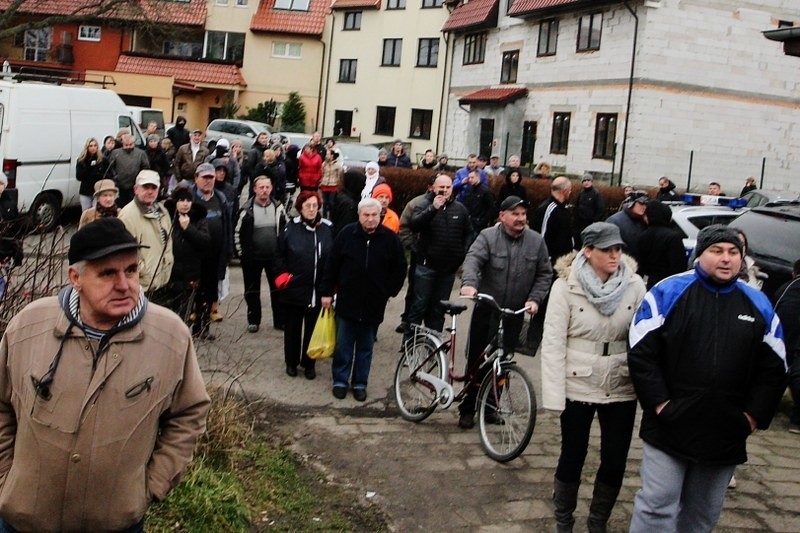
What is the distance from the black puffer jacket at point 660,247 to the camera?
9547 millimetres

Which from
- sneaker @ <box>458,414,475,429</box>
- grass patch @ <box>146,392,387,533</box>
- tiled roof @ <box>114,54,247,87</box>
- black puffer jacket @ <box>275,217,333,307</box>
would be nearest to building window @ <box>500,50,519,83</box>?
tiled roof @ <box>114,54,247,87</box>

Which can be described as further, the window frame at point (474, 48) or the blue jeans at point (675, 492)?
the window frame at point (474, 48)

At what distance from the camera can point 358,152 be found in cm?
2917

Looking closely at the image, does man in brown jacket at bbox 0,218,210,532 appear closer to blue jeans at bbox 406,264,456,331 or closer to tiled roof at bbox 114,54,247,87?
blue jeans at bbox 406,264,456,331

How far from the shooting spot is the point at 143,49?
50.6 metres

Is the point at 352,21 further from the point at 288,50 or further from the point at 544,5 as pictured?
the point at 544,5

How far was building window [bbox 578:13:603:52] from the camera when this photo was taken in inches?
1216

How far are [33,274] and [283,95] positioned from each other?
44154 millimetres

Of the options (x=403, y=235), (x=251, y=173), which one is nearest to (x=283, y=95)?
(x=251, y=173)

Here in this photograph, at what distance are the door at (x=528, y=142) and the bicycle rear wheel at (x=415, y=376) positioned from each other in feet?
89.5

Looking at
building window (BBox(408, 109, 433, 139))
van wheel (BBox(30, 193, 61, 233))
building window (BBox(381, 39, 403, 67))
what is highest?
building window (BBox(381, 39, 403, 67))

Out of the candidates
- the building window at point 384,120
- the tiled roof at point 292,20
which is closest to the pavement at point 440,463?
the building window at point 384,120

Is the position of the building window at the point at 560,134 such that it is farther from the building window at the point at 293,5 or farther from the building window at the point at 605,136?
the building window at the point at 293,5

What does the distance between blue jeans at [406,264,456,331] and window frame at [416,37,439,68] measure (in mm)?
35217
